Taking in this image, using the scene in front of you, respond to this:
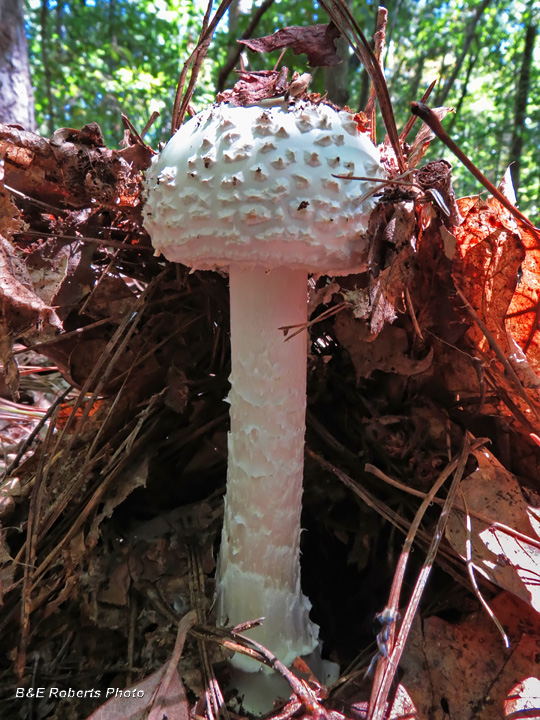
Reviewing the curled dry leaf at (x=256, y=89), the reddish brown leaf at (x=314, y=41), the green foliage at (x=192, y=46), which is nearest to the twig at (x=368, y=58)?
the reddish brown leaf at (x=314, y=41)

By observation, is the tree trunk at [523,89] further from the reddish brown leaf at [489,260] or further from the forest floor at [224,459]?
the forest floor at [224,459]

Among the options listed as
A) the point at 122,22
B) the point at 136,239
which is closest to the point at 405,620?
the point at 136,239

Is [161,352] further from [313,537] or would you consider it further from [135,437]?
[313,537]

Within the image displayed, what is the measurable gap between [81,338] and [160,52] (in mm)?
9699

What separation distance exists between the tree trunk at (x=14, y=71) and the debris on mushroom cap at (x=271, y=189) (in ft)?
12.0

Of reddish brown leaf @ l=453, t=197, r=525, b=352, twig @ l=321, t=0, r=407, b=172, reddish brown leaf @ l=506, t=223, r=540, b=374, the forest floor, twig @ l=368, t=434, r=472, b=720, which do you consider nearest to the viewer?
twig @ l=368, t=434, r=472, b=720

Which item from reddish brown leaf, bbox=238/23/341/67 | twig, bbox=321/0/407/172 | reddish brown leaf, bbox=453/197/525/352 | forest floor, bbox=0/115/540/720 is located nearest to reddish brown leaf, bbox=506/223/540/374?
forest floor, bbox=0/115/540/720

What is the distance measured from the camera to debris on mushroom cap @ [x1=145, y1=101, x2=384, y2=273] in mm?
1073

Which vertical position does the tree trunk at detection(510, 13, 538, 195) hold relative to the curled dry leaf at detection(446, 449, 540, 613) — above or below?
above

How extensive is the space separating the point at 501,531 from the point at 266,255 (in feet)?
3.66

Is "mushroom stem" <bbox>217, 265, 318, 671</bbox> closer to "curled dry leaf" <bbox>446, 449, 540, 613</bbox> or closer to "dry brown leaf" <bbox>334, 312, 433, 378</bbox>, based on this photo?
"dry brown leaf" <bbox>334, 312, 433, 378</bbox>

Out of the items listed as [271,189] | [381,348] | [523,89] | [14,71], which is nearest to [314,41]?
[271,189]

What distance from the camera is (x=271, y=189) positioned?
1.06 metres

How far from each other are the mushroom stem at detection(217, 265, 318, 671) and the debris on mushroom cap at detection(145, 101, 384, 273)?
0.71 ft
